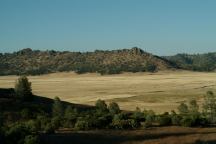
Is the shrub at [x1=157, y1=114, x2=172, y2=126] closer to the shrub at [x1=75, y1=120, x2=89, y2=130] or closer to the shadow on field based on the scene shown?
the shadow on field

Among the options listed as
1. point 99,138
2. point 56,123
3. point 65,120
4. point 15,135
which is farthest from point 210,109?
point 15,135

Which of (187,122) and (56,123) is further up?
(56,123)

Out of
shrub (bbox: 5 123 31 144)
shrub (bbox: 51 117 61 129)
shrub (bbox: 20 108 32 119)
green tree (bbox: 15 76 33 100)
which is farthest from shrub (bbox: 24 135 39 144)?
green tree (bbox: 15 76 33 100)

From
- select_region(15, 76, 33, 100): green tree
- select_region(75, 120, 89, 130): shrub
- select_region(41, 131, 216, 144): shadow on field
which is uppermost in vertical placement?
select_region(15, 76, 33, 100): green tree

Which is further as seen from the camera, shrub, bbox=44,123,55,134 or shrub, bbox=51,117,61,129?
shrub, bbox=51,117,61,129

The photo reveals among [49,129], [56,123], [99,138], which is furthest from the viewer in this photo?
[56,123]

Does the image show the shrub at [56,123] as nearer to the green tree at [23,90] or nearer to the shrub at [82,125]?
the shrub at [82,125]

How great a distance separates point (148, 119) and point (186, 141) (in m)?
10.1

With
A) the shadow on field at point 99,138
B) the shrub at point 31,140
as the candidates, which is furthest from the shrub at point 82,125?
the shrub at point 31,140

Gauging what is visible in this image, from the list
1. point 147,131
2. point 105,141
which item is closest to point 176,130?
point 147,131

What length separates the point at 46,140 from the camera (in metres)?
39.4

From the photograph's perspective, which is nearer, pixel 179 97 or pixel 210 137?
pixel 210 137

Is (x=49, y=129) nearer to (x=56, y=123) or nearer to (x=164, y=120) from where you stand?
(x=56, y=123)

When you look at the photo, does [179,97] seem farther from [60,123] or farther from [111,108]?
[60,123]
